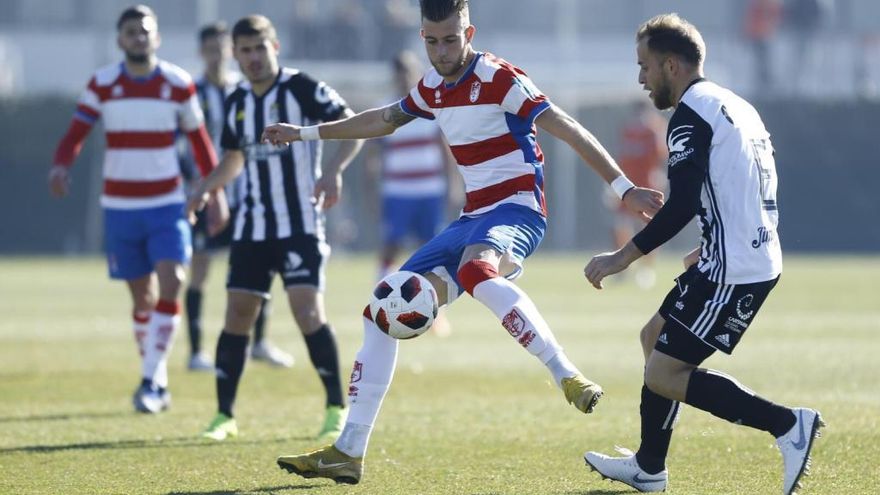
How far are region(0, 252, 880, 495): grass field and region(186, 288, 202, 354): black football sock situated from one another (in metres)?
0.32

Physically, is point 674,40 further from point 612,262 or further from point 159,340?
point 159,340

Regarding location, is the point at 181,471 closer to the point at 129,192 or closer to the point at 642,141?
the point at 129,192

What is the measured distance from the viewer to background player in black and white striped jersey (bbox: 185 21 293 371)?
11914 millimetres

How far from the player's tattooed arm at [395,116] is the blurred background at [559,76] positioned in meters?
22.3

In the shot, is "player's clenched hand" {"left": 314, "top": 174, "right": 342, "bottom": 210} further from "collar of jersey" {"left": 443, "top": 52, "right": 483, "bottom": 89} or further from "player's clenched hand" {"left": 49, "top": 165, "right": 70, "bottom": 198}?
"player's clenched hand" {"left": 49, "top": 165, "right": 70, "bottom": 198}

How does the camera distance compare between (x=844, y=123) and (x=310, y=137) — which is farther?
(x=844, y=123)

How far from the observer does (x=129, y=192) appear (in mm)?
9867

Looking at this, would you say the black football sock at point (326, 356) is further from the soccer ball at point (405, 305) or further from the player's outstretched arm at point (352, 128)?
the soccer ball at point (405, 305)

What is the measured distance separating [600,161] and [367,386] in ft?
4.57

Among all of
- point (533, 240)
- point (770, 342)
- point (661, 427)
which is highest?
point (533, 240)

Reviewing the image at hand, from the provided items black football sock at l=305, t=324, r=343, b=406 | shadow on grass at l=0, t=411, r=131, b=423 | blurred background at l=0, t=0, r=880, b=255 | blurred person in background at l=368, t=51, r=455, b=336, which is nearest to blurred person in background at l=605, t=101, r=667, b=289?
blurred person in background at l=368, t=51, r=455, b=336

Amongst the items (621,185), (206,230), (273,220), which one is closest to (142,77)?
(273,220)

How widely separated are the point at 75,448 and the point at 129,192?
238cm

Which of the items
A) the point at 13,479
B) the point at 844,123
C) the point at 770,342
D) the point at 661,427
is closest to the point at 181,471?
the point at 13,479
